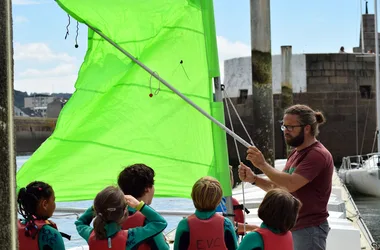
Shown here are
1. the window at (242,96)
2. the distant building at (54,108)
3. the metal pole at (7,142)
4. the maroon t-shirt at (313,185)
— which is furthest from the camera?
the distant building at (54,108)

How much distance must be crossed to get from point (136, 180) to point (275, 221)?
2.51 feet

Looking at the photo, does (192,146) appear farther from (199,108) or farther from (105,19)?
(105,19)

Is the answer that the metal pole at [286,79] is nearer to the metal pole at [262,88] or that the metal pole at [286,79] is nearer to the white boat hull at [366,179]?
the white boat hull at [366,179]

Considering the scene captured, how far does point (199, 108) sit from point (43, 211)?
1.32m

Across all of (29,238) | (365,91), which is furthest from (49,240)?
(365,91)

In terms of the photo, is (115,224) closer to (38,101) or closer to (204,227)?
(204,227)

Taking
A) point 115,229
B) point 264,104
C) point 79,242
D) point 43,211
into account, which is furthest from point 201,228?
point 264,104

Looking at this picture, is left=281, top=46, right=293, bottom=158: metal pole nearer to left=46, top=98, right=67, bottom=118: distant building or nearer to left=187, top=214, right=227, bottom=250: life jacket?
left=187, top=214, right=227, bottom=250: life jacket

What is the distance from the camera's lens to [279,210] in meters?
3.76

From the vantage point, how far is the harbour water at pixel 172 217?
8.98 meters

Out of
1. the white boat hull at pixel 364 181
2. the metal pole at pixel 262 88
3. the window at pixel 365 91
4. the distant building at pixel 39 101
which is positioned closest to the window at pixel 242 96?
the window at pixel 365 91

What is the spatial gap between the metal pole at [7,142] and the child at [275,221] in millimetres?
1498

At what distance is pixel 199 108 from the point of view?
16.1ft

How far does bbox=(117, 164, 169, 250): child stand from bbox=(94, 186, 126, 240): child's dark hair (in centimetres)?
27
